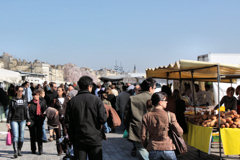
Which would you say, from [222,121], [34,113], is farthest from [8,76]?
[222,121]

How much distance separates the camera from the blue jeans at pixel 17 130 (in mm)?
8273

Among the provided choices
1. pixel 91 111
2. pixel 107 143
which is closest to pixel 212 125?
pixel 91 111

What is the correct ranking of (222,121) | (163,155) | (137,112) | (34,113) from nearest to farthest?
(163,155) → (137,112) → (222,121) → (34,113)

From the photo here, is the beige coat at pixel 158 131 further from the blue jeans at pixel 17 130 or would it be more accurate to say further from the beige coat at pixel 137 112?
the blue jeans at pixel 17 130

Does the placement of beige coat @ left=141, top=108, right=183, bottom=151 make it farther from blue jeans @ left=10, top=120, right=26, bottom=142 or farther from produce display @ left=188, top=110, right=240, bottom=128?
blue jeans @ left=10, top=120, right=26, bottom=142

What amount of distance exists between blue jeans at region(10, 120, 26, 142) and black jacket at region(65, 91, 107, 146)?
169 inches

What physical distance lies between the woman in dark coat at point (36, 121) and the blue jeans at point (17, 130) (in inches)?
12.1

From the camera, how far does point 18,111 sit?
8.30 m

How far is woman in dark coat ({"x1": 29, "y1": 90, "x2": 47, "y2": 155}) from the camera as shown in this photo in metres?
8.66

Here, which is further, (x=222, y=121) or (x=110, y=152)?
(x=110, y=152)

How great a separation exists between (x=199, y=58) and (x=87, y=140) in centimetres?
1326

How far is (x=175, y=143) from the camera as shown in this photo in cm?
440

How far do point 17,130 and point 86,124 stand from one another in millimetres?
4606

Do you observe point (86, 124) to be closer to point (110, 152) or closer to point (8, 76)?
point (110, 152)
